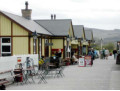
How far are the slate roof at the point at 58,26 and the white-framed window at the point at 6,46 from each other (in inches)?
367

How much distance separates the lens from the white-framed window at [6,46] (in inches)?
1039

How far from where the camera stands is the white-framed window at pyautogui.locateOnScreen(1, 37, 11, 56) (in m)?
26.4

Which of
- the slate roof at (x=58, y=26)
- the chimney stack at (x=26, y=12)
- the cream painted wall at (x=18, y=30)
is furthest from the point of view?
the slate roof at (x=58, y=26)

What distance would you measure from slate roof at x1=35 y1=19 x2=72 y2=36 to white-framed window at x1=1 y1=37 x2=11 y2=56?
367 inches

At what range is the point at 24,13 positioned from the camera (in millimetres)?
34312

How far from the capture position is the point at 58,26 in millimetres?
37688

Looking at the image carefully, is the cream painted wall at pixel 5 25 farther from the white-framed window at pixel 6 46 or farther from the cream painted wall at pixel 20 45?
the cream painted wall at pixel 20 45

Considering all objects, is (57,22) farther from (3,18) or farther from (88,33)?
(88,33)

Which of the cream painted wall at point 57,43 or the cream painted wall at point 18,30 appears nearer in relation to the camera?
the cream painted wall at point 18,30

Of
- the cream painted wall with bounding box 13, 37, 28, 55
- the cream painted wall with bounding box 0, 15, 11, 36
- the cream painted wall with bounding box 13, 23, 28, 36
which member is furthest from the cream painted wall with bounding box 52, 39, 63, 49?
the cream painted wall with bounding box 0, 15, 11, 36

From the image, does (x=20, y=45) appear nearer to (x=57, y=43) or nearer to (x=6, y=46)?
(x=6, y=46)

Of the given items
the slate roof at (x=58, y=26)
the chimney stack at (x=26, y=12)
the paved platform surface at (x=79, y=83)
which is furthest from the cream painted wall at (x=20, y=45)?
the slate roof at (x=58, y=26)

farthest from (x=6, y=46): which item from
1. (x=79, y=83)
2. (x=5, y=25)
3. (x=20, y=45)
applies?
(x=79, y=83)

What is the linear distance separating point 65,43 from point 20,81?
1884 centimetres
